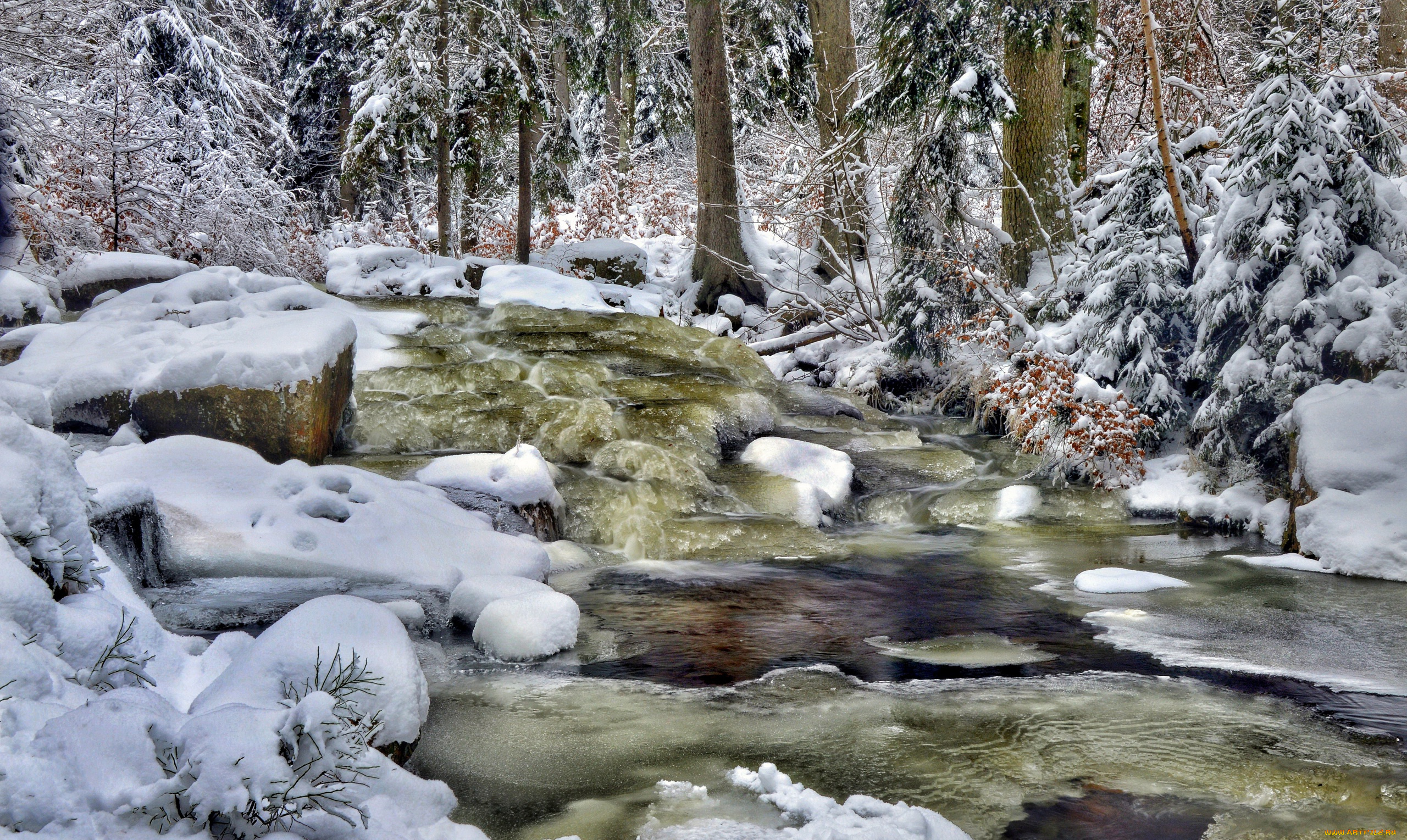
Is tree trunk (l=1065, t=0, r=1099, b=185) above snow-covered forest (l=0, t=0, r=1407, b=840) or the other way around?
above

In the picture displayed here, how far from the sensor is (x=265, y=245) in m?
14.9

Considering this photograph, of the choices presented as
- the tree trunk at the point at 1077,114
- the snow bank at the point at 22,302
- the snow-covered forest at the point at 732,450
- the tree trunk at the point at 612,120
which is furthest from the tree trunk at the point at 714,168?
the snow bank at the point at 22,302

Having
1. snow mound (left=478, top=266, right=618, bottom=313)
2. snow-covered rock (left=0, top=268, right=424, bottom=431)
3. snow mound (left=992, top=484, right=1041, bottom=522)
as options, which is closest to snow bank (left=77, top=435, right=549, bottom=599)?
snow-covered rock (left=0, top=268, right=424, bottom=431)

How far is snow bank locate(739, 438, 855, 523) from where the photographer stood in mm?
8422

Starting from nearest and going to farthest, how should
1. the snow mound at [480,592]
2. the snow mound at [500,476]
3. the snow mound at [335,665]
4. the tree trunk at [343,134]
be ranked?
the snow mound at [335,665] < the snow mound at [480,592] < the snow mound at [500,476] < the tree trunk at [343,134]

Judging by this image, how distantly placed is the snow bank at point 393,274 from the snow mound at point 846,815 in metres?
11.1

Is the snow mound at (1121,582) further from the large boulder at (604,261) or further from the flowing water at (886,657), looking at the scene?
the large boulder at (604,261)

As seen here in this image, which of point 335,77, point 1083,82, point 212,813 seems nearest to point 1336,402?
point 1083,82

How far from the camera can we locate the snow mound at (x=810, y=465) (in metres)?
8.44

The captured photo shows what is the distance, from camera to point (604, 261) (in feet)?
50.3

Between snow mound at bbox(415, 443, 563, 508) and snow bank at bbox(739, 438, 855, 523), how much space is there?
84.3 inches

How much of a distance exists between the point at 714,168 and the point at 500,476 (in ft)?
28.6

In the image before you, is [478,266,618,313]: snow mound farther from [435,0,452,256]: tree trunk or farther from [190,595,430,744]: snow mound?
[190,595,430,744]: snow mound

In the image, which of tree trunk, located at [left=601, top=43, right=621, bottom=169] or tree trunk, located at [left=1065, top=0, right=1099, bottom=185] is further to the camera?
tree trunk, located at [left=601, top=43, right=621, bottom=169]
